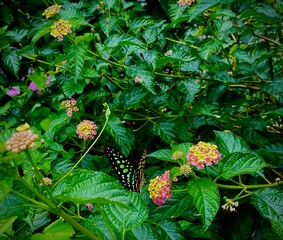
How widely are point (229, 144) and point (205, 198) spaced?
0.99 ft

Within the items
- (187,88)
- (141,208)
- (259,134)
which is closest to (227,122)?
(259,134)

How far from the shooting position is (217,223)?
1695 mm

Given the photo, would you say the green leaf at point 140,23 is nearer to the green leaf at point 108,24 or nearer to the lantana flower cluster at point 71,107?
the green leaf at point 108,24

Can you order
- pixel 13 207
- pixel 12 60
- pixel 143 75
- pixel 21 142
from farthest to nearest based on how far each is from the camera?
pixel 12 60, pixel 143 75, pixel 13 207, pixel 21 142

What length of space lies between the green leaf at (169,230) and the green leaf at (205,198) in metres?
0.18

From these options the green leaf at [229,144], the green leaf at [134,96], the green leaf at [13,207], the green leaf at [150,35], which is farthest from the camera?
the green leaf at [150,35]

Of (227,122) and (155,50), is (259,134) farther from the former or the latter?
(155,50)

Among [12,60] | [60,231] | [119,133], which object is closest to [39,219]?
[60,231]

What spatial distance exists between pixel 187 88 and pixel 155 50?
8.4 inches

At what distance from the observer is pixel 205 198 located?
3.35ft

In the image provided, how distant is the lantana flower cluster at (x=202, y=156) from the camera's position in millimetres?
1066

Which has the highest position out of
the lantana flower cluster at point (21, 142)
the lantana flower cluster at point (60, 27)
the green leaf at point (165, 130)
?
the lantana flower cluster at point (21, 142)

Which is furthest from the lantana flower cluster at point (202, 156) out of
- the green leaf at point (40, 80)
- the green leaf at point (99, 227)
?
the green leaf at point (40, 80)

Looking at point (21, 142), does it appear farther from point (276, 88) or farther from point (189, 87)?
point (276, 88)
